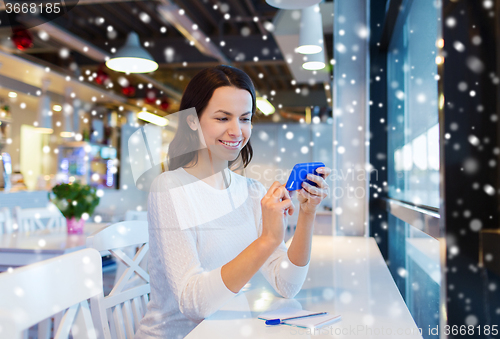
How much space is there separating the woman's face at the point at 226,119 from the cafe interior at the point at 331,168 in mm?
158

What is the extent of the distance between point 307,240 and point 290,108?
6.81 m

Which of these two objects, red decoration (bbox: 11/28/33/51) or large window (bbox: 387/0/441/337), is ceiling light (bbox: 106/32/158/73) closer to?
red decoration (bbox: 11/28/33/51)

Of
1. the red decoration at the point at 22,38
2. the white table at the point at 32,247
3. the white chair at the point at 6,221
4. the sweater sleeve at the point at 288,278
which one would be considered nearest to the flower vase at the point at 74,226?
the white table at the point at 32,247

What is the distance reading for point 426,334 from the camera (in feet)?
4.13

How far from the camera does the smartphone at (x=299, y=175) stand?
86cm

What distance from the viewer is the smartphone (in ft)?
2.82

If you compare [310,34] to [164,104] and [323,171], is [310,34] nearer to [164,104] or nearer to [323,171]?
[323,171]

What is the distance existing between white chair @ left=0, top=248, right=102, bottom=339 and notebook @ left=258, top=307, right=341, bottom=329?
0.31 metres

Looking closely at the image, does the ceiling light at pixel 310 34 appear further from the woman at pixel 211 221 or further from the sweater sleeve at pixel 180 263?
the sweater sleeve at pixel 180 263

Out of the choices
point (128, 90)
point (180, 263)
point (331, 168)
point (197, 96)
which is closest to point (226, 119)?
point (197, 96)

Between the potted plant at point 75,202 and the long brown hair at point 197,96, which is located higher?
the long brown hair at point 197,96

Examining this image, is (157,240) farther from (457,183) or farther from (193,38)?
(193,38)

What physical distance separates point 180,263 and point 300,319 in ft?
0.87

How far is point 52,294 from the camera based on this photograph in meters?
0.57
